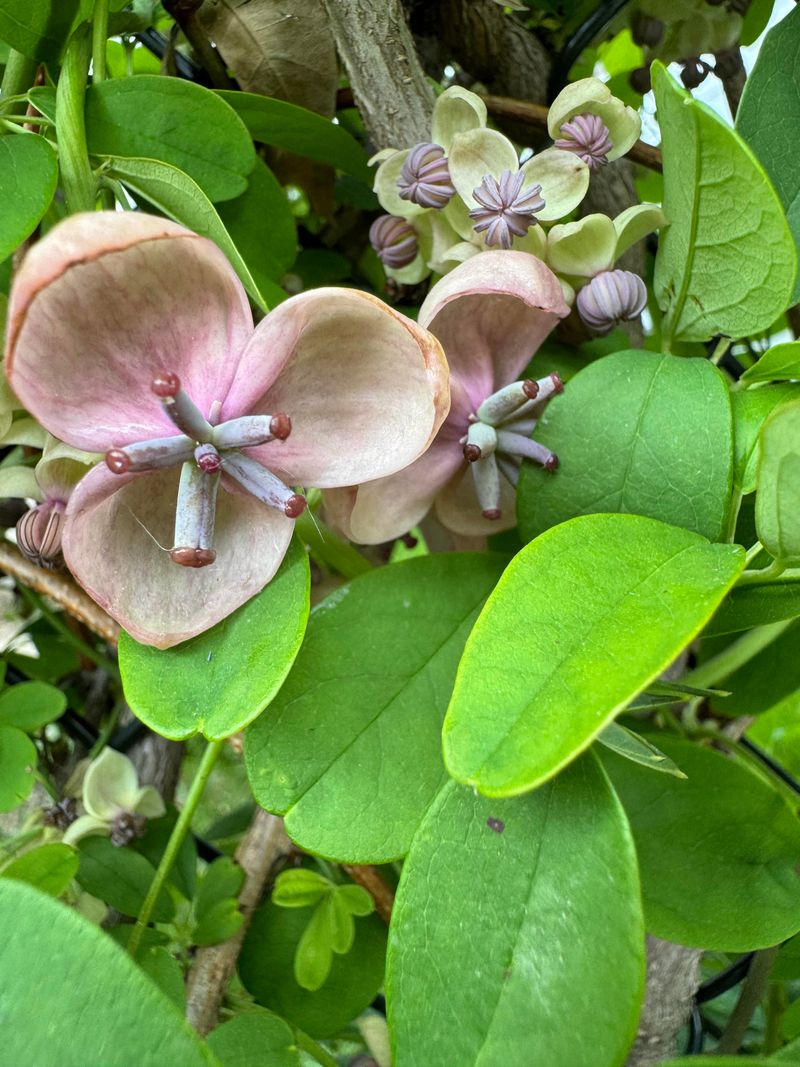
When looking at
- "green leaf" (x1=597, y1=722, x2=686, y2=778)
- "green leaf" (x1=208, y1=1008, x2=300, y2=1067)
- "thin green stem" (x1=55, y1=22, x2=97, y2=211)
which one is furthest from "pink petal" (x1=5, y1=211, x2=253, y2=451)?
"green leaf" (x1=208, y1=1008, x2=300, y2=1067)

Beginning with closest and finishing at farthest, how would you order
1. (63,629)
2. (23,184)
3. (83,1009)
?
(83,1009)
(23,184)
(63,629)

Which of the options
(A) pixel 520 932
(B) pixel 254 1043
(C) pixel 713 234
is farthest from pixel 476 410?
(B) pixel 254 1043

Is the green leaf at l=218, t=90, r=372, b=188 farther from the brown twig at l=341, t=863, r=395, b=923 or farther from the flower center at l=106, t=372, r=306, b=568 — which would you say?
the brown twig at l=341, t=863, r=395, b=923

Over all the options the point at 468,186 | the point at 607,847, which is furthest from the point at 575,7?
the point at 607,847

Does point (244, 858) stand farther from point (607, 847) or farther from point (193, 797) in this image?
point (607, 847)

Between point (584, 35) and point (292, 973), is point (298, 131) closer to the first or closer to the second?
point (584, 35)

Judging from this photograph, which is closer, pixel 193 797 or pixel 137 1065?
pixel 137 1065
